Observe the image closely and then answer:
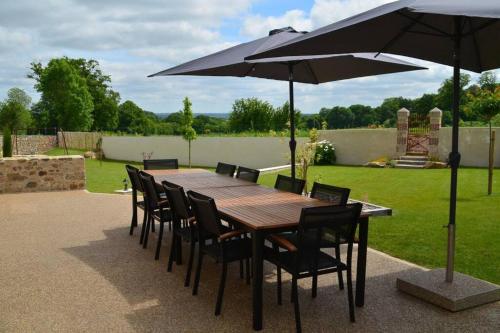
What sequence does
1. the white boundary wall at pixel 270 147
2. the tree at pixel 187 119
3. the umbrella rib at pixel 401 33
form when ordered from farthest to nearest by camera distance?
the tree at pixel 187 119, the white boundary wall at pixel 270 147, the umbrella rib at pixel 401 33

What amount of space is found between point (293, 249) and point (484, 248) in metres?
3.17

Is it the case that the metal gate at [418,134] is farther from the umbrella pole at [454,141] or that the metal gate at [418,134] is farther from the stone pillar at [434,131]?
the umbrella pole at [454,141]

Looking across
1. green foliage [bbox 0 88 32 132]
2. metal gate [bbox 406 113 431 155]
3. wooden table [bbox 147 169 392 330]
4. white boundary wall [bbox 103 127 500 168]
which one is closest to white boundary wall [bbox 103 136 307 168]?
white boundary wall [bbox 103 127 500 168]

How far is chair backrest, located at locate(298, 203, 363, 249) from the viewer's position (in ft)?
10.2

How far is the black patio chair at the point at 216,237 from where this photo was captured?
3.61 metres

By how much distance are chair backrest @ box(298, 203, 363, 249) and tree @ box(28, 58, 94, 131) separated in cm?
4127

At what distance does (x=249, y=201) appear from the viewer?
4344 mm

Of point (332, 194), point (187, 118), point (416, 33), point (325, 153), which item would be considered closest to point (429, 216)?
point (332, 194)

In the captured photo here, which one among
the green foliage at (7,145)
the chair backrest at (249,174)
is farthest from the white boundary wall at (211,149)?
the chair backrest at (249,174)

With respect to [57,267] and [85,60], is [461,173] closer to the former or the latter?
[57,267]

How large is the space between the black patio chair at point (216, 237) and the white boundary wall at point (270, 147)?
32.4 feet

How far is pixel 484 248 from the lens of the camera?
5.23m

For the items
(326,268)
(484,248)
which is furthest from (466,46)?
(326,268)

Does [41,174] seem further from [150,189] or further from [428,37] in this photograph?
[428,37]
